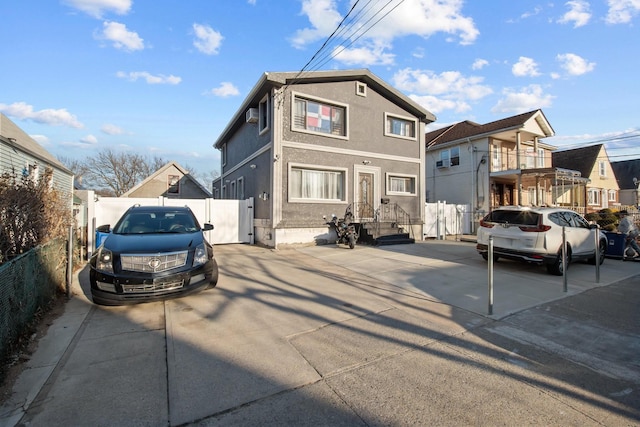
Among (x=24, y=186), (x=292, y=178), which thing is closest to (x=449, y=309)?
(x=24, y=186)

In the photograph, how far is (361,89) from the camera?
566 inches

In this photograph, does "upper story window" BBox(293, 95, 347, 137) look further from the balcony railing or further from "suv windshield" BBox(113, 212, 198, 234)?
the balcony railing

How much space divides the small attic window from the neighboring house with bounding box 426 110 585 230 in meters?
10.1

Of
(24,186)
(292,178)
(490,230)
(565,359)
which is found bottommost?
(565,359)

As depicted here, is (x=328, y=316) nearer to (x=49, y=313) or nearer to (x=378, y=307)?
(x=378, y=307)

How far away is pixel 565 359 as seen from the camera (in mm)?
3438

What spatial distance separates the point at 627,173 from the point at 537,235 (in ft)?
144

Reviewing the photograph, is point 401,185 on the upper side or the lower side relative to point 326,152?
lower

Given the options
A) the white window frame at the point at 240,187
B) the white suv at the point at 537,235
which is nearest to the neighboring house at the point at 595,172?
the white suv at the point at 537,235

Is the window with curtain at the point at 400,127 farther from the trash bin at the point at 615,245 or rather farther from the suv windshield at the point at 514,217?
the trash bin at the point at 615,245

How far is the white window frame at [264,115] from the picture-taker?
1298 centimetres

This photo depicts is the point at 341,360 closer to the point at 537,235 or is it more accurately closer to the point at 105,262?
the point at 105,262

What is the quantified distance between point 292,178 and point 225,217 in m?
3.59

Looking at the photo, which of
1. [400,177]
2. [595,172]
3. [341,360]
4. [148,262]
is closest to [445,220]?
[400,177]
